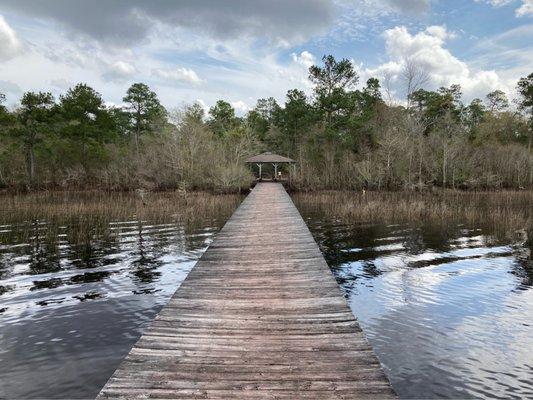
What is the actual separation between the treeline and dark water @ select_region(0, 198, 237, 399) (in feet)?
59.4

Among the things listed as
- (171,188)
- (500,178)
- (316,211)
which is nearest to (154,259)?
(316,211)

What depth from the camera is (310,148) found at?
A: 43250mm

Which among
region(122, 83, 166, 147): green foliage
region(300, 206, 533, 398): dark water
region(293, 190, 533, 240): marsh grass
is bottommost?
region(300, 206, 533, 398): dark water

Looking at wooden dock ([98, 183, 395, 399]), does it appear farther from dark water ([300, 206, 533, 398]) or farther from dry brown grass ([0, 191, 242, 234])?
dry brown grass ([0, 191, 242, 234])

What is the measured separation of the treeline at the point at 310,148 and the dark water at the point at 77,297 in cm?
1810

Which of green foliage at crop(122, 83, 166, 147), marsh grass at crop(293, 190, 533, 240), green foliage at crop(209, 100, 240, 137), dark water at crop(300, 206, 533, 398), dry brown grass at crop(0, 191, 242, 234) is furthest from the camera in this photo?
green foliage at crop(209, 100, 240, 137)

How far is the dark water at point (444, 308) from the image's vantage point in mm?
5230

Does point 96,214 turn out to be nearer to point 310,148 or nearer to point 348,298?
point 348,298

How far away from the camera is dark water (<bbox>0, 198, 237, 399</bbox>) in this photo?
5.32m

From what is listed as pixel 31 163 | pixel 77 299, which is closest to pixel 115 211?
pixel 77 299

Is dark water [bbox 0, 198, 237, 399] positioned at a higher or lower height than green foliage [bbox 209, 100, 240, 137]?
lower

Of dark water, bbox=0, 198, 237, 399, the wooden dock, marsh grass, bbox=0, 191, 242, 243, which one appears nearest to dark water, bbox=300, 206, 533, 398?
the wooden dock

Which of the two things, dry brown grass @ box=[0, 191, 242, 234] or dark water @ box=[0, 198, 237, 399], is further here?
dry brown grass @ box=[0, 191, 242, 234]

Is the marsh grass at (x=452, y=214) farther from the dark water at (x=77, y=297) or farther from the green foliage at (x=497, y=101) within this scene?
the green foliage at (x=497, y=101)
